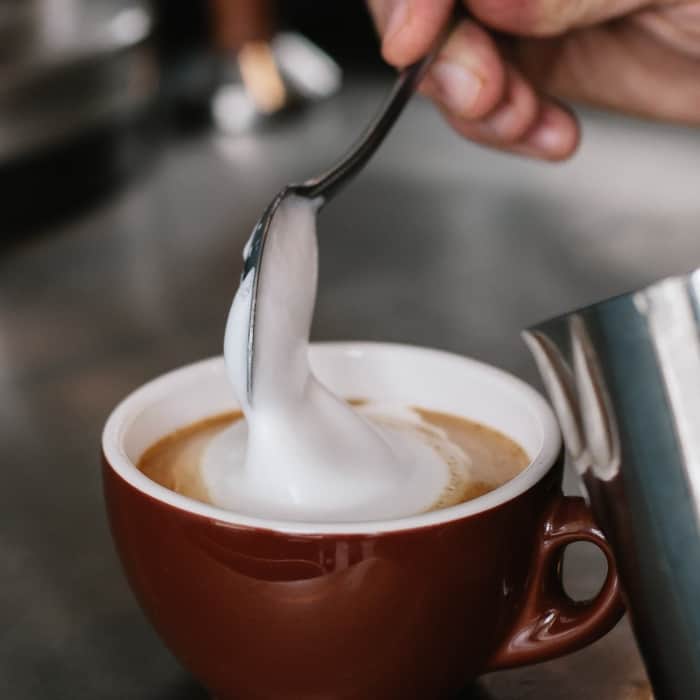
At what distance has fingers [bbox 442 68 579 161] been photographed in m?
0.76

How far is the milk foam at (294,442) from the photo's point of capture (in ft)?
1.31

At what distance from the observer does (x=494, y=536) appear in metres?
0.37

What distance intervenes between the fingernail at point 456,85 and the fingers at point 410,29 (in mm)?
67

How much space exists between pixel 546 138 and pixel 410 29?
211 mm

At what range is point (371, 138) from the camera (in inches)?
21.3

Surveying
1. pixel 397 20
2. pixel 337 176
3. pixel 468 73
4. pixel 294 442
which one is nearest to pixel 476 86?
pixel 468 73

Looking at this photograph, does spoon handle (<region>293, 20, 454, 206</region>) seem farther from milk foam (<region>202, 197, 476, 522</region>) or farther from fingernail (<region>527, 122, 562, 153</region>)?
fingernail (<region>527, 122, 562, 153</region>)

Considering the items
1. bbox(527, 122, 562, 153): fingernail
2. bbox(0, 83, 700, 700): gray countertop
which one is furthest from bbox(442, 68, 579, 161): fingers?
bbox(0, 83, 700, 700): gray countertop

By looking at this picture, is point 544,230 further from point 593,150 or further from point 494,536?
point 494,536

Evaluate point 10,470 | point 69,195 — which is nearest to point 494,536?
point 10,470

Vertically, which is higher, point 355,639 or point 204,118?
point 355,639

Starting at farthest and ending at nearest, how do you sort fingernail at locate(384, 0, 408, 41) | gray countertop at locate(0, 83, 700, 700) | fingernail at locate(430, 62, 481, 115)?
fingernail at locate(430, 62, 481, 115), fingernail at locate(384, 0, 408, 41), gray countertop at locate(0, 83, 700, 700)

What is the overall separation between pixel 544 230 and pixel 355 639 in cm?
68

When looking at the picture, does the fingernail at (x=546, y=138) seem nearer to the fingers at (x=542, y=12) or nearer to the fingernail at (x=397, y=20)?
the fingers at (x=542, y=12)
